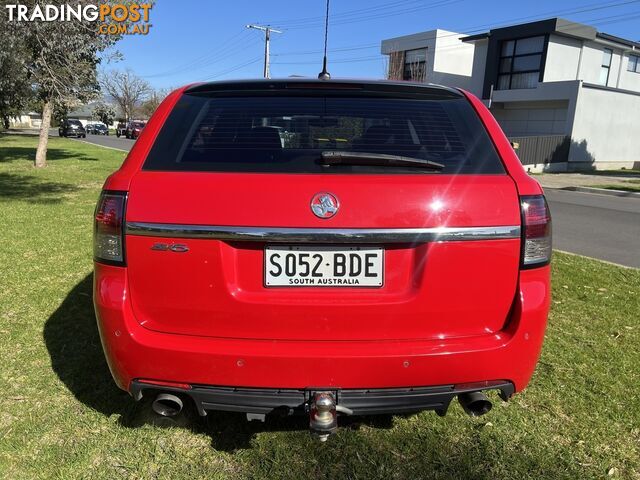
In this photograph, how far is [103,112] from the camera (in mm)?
18000

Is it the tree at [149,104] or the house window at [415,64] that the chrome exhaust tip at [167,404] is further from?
the tree at [149,104]

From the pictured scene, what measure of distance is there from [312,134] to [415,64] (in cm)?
3771

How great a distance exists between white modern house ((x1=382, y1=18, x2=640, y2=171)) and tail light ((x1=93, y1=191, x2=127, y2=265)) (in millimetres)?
23748

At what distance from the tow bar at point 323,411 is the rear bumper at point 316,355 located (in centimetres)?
5

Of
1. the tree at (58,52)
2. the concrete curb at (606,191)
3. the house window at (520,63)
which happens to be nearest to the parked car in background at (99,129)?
the house window at (520,63)

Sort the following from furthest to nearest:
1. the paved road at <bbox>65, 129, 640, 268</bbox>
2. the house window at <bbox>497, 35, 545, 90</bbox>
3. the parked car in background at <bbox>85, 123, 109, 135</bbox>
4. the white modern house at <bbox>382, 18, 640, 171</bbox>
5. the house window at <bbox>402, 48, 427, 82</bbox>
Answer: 1. the parked car in background at <bbox>85, 123, 109, 135</bbox>
2. the house window at <bbox>402, 48, 427, 82</bbox>
3. the house window at <bbox>497, 35, 545, 90</bbox>
4. the white modern house at <bbox>382, 18, 640, 171</bbox>
5. the paved road at <bbox>65, 129, 640, 268</bbox>

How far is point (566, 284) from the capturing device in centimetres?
509

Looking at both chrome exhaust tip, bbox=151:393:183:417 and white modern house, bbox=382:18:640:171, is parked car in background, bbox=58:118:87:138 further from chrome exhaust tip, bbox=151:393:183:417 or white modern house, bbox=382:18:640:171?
chrome exhaust tip, bbox=151:393:183:417

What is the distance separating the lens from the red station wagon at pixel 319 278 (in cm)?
196

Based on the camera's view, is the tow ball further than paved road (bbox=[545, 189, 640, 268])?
No

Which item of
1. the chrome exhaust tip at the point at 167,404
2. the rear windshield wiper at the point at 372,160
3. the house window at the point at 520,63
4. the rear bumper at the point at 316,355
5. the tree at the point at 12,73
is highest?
the house window at the point at 520,63

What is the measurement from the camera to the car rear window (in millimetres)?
2080

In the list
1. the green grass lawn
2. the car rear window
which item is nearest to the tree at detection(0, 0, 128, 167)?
the green grass lawn

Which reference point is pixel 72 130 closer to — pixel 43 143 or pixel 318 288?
pixel 43 143
